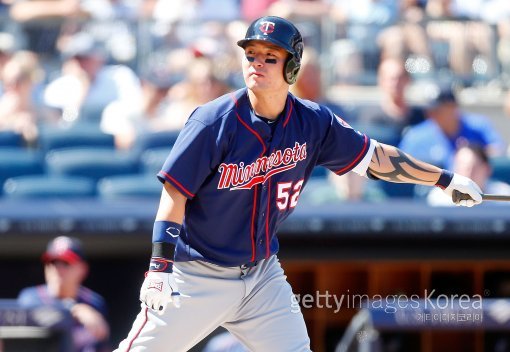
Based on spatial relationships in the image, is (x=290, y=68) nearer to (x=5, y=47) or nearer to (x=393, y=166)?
(x=393, y=166)

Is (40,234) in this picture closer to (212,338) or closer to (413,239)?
(212,338)

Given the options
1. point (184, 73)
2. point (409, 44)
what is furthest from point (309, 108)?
point (409, 44)

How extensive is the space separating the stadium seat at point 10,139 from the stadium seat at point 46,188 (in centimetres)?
61

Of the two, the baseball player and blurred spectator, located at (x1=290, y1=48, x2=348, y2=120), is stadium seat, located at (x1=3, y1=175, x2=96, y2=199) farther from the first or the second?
the baseball player

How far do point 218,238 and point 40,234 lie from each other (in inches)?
97.4

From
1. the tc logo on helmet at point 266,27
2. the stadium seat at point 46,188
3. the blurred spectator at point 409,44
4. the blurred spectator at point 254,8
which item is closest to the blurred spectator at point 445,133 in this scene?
the blurred spectator at point 409,44

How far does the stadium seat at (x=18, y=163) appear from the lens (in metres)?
6.80

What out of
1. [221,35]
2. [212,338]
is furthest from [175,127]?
[212,338]

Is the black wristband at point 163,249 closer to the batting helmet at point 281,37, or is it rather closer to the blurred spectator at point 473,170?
the batting helmet at point 281,37

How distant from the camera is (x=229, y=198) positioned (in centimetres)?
367

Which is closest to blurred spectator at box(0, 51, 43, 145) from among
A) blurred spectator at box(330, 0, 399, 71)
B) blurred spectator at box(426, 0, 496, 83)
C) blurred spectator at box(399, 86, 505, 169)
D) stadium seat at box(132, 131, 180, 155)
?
stadium seat at box(132, 131, 180, 155)

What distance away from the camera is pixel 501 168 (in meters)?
6.93

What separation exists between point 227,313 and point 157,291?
16.4 inches

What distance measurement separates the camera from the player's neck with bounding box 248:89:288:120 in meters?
3.73
